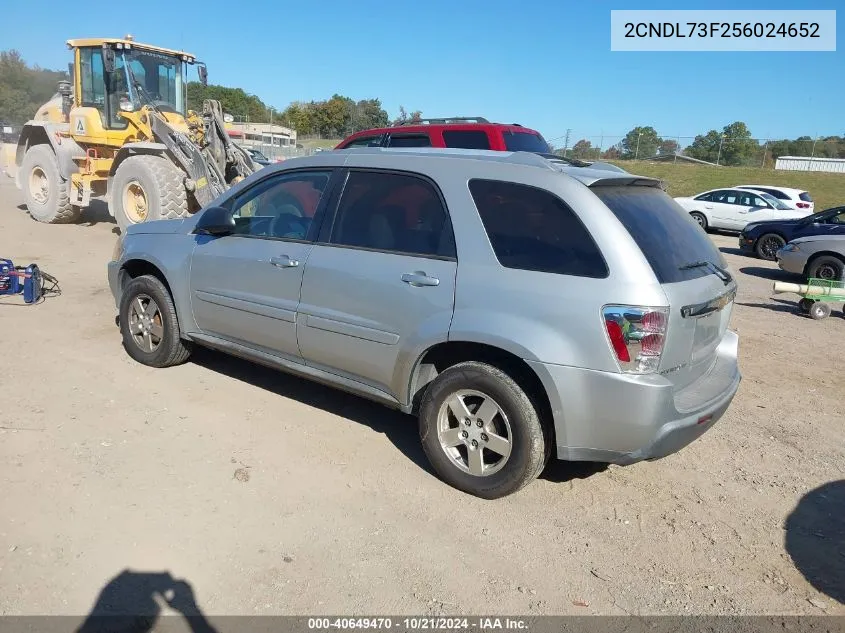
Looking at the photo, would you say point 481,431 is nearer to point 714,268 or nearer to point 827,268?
point 714,268

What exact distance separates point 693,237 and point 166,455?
3369 mm

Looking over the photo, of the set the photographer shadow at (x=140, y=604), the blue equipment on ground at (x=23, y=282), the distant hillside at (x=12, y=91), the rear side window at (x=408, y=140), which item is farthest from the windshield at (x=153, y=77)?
the distant hillside at (x=12, y=91)

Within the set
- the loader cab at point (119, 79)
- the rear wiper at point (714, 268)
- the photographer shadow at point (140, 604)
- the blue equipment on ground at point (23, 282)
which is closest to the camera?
the photographer shadow at point (140, 604)

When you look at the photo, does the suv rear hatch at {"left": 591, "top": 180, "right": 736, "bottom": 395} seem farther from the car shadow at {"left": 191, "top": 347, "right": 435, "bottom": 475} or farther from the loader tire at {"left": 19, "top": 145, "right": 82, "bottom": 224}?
the loader tire at {"left": 19, "top": 145, "right": 82, "bottom": 224}

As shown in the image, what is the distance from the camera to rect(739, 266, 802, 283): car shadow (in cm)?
1234

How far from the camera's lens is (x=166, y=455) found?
13.0 feet

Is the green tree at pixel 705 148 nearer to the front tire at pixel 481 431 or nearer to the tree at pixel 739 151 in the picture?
the tree at pixel 739 151

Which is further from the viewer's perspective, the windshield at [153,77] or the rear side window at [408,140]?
the windshield at [153,77]

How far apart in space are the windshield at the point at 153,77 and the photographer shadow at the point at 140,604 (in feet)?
35.9

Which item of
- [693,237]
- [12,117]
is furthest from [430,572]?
[12,117]

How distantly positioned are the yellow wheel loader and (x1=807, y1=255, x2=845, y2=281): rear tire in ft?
32.4

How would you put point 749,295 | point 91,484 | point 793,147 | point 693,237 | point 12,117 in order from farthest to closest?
1. point 12,117
2. point 793,147
3. point 749,295
4. point 693,237
5. point 91,484

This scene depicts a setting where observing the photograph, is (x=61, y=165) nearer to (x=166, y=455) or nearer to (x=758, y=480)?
(x=166, y=455)

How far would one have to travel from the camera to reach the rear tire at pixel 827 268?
34.7 ft
